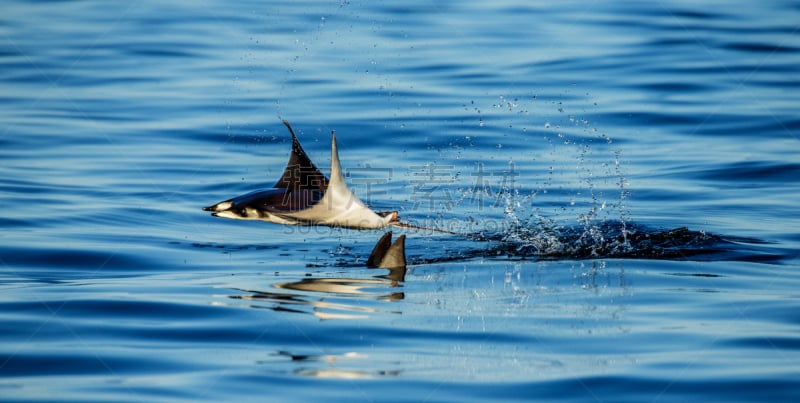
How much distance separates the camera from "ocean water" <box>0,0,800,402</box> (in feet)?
15.8

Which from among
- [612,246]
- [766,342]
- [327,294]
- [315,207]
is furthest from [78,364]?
[612,246]

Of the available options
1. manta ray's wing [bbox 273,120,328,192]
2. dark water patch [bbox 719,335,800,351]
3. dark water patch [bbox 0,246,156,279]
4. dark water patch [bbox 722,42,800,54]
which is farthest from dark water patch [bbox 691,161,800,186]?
dark water patch [bbox 722,42,800,54]

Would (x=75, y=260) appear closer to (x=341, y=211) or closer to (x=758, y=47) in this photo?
(x=341, y=211)

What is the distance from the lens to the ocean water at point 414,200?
4801 millimetres

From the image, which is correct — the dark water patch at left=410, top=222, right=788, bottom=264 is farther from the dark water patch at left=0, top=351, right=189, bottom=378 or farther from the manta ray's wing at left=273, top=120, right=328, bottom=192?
the dark water patch at left=0, top=351, right=189, bottom=378

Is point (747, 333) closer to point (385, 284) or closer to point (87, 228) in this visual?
point (385, 284)

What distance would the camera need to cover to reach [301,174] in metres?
7.86

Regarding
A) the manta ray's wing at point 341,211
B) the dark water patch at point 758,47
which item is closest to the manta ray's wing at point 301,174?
the manta ray's wing at point 341,211

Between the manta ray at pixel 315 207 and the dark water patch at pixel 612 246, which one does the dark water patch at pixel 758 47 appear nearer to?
the dark water patch at pixel 612 246

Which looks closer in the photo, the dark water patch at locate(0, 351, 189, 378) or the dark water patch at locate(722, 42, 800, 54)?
the dark water patch at locate(0, 351, 189, 378)

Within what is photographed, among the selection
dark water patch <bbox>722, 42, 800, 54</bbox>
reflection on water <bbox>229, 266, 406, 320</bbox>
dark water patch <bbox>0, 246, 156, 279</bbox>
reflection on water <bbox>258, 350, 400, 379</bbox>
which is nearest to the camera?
reflection on water <bbox>258, 350, 400, 379</bbox>

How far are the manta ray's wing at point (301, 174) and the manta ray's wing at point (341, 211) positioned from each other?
0.66m

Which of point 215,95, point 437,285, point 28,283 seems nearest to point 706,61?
point 215,95

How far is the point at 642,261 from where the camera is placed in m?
7.06
